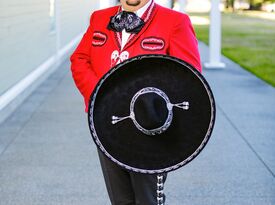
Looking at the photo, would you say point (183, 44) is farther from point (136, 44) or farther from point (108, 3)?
point (108, 3)

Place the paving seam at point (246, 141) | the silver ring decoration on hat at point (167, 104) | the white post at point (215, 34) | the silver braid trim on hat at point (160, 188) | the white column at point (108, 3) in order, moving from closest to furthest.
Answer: the silver ring decoration on hat at point (167, 104)
the silver braid trim on hat at point (160, 188)
the paving seam at point (246, 141)
the white post at point (215, 34)
the white column at point (108, 3)

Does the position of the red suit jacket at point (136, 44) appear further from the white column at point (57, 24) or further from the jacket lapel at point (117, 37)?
the white column at point (57, 24)

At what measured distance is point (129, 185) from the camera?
338 centimetres

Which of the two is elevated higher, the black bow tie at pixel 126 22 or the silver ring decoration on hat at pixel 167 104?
the black bow tie at pixel 126 22

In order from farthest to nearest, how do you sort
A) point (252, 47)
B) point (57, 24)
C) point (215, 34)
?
point (252, 47) < point (57, 24) < point (215, 34)

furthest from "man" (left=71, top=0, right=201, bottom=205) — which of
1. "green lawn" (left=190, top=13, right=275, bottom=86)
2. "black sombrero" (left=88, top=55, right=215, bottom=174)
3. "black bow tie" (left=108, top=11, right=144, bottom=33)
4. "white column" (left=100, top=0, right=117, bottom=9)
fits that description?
"white column" (left=100, top=0, right=117, bottom=9)

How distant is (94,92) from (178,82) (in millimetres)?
383

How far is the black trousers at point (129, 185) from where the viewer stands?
3281 mm

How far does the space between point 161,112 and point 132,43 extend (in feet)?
1.50

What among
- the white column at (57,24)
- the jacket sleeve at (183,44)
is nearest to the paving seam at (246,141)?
the jacket sleeve at (183,44)

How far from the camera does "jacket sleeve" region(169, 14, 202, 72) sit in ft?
9.94

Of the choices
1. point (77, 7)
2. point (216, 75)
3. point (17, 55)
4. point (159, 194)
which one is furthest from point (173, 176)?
point (77, 7)

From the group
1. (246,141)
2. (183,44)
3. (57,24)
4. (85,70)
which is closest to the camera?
(183,44)

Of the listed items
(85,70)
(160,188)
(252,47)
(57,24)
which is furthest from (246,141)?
(252,47)
